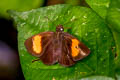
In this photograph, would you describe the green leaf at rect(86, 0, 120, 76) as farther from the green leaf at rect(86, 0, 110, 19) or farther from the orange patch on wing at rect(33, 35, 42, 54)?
the orange patch on wing at rect(33, 35, 42, 54)

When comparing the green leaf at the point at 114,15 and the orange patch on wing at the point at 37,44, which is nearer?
the green leaf at the point at 114,15

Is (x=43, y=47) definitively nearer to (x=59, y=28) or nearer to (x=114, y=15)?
(x=59, y=28)

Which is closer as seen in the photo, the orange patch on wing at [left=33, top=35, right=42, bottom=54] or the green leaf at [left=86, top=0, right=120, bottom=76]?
the green leaf at [left=86, top=0, right=120, bottom=76]

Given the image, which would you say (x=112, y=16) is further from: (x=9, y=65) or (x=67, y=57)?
(x=9, y=65)

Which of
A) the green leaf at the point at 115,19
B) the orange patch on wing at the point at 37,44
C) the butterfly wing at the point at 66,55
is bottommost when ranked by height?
the butterfly wing at the point at 66,55

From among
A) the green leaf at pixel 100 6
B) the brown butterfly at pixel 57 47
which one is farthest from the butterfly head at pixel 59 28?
the green leaf at pixel 100 6

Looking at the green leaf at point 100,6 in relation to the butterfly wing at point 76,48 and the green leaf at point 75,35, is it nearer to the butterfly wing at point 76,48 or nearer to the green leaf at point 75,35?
the green leaf at point 75,35

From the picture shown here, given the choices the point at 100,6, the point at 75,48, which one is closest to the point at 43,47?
the point at 75,48

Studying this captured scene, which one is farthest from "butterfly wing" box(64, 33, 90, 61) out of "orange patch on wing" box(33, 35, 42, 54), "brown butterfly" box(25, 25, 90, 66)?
"orange patch on wing" box(33, 35, 42, 54)
